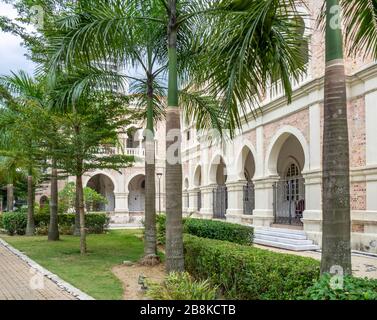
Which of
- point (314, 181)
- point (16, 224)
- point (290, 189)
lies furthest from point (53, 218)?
point (314, 181)

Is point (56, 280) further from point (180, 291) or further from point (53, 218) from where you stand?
point (53, 218)

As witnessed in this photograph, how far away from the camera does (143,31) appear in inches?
348

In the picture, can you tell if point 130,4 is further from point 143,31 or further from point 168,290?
point 168,290

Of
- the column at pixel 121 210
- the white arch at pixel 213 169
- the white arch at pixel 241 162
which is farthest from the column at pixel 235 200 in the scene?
the column at pixel 121 210

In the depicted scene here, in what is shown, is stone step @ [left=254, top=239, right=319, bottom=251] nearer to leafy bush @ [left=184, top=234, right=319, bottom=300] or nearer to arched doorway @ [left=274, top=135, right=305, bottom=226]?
arched doorway @ [left=274, top=135, right=305, bottom=226]

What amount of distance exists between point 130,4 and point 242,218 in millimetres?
12792

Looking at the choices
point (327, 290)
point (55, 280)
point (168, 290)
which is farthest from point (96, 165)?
point (327, 290)

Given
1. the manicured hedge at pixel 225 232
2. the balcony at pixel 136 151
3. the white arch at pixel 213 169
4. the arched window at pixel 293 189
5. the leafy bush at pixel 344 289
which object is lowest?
the manicured hedge at pixel 225 232

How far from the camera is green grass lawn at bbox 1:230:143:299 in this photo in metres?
7.65

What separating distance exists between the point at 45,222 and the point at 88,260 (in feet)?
33.6

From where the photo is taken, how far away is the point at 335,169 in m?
4.73

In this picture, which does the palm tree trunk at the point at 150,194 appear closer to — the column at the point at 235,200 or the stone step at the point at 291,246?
the stone step at the point at 291,246

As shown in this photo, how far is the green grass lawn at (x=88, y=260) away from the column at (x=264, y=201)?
15.8 feet

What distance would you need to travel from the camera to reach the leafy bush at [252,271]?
5.25m
